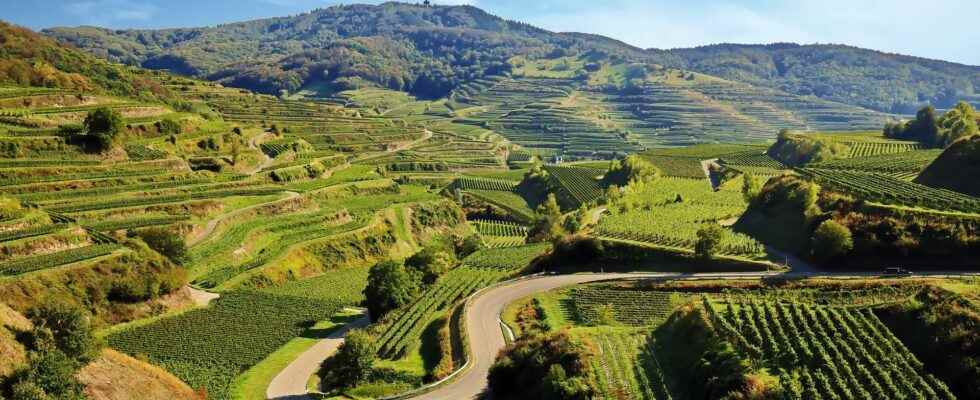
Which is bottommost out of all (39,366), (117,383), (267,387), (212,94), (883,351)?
(267,387)

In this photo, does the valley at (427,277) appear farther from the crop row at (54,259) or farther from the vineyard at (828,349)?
the crop row at (54,259)

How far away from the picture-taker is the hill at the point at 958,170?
2926 inches

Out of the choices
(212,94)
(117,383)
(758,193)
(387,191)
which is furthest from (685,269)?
(212,94)

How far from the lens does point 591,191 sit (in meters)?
141

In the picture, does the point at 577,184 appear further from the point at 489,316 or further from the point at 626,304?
the point at 489,316

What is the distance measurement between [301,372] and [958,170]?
251 feet

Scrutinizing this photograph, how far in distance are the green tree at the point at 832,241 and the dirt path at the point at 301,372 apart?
44696 millimetres

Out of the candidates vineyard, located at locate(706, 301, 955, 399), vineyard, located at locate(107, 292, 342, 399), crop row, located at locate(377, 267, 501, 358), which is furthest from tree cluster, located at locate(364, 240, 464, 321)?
vineyard, located at locate(706, 301, 955, 399)

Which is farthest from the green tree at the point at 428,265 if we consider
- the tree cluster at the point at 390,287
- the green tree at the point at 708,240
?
the green tree at the point at 708,240

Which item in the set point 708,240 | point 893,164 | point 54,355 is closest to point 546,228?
point 708,240

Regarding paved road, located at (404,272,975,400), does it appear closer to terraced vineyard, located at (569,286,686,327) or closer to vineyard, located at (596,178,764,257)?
terraced vineyard, located at (569,286,686,327)

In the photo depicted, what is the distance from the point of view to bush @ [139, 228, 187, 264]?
69.9 meters

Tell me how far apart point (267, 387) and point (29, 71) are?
97110 mm

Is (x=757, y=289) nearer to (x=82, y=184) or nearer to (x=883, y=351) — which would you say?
(x=883, y=351)
